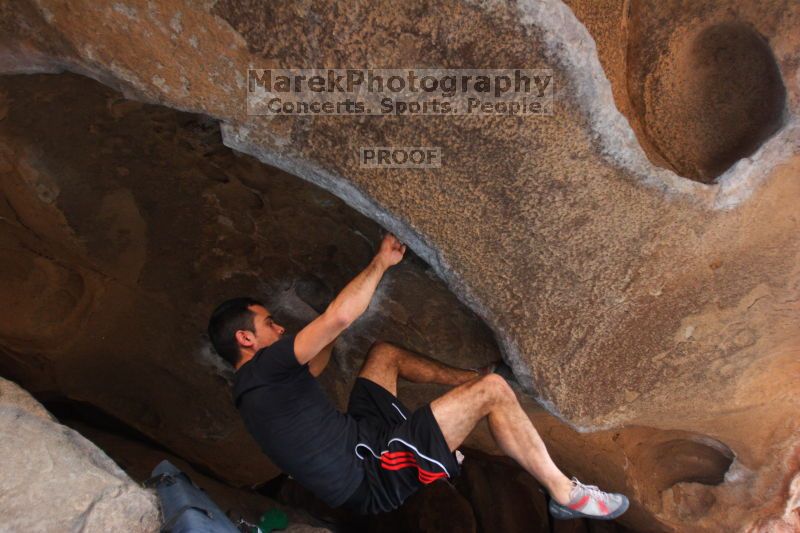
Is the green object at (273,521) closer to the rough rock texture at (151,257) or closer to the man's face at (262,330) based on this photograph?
the rough rock texture at (151,257)

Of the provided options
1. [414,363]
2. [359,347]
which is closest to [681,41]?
[414,363]

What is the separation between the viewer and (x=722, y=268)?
1538 millimetres

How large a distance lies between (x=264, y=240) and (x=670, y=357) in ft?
3.75

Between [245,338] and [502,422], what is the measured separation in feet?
2.14

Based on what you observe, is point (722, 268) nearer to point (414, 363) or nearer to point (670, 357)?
point (670, 357)

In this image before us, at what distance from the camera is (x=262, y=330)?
167cm

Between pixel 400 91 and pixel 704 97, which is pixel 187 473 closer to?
pixel 400 91

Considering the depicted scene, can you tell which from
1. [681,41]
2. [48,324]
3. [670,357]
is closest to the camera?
[681,41]

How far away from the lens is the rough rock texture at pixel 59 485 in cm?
127

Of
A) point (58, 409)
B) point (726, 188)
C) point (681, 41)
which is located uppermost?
point (681, 41)

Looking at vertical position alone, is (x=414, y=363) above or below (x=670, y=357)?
below

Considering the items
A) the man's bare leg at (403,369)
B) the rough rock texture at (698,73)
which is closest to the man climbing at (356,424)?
the man's bare leg at (403,369)

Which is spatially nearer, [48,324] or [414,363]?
[414,363]

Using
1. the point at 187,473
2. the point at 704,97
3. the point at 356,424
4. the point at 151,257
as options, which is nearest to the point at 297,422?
the point at 356,424
